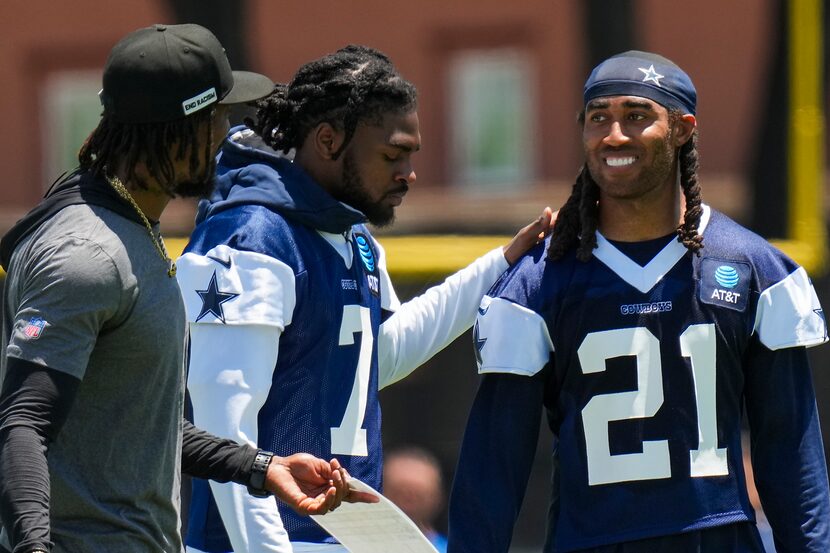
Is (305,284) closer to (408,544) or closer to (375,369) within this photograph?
(375,369)

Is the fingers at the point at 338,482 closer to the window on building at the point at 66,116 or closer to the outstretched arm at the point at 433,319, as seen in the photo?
the outstretched arm at the point at 433,319

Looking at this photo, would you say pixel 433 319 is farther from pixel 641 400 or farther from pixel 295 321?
pixel 641 400

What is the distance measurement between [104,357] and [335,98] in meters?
1.27

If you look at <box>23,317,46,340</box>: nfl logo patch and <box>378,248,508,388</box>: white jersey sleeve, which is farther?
<box>378,248,508,388</box>: white jersey sleeve

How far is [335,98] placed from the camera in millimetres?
3467

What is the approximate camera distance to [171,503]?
2506 mm

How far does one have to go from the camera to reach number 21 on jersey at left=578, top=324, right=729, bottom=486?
122 inches

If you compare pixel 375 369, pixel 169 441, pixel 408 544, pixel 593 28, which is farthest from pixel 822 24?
pixel 169 441

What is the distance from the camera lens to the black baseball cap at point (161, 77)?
2.45 metres

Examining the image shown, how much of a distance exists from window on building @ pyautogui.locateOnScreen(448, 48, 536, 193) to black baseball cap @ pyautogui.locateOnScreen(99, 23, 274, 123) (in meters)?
5.74

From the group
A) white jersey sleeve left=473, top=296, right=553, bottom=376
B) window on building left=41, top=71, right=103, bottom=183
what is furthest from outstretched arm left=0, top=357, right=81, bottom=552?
window on building left=41, top=71, right=103, bottom=183

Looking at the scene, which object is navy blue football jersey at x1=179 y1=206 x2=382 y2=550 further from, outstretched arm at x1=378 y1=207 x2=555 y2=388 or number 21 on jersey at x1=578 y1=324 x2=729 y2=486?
number 21 on jersey at x1=578 y1=324 x2=729 y2=486

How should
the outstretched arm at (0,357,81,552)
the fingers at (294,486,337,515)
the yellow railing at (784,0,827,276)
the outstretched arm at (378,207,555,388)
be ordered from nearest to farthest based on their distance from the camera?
the outstretched arm at (0,357,81,552) < the fingers at (294,486,337,515) < the outstretched arm at (378,207,555,388) < the yellow railing at (784,0,827,276)

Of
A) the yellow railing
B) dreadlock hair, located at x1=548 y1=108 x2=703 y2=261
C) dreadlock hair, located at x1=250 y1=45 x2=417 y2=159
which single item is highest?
dreadlock hair, located at x1=250 y1=45 x2=417 y2=159
